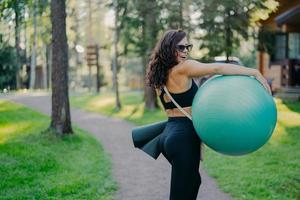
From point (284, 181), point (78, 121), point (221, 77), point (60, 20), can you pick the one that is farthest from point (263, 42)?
point (221, 77)

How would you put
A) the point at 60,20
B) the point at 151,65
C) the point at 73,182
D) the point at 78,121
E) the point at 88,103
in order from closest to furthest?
1. the point at 151,65
2. the point at 73,182
3. the point at 60,20
4. the point at 78,121
5. the point at 88,103

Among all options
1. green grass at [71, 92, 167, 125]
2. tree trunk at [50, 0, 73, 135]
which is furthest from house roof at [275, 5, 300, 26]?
tree trunk at [50, 0, 73, 135]

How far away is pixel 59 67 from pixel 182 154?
7301 millimetres

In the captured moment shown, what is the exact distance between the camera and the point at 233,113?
12.7ft

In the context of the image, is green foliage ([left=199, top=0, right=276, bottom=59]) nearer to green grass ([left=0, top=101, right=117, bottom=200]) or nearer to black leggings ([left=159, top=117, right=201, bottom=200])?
green grass ([left=0, top=101, right=117, bottom=200])

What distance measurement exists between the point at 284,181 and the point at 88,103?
16183mm

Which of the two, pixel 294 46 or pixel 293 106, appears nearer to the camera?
pixel 293 106

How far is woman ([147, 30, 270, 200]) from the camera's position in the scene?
13.0 feet

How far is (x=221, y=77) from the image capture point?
4051 millimetres

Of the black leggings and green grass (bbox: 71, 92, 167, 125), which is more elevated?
the black leggings

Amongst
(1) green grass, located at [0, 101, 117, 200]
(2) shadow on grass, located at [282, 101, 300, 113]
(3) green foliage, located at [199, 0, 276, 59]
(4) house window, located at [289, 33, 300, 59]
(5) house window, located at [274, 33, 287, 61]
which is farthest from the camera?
(5) house window, located at [274, 33, 287, 61]

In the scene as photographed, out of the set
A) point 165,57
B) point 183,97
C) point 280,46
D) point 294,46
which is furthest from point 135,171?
point 280,46

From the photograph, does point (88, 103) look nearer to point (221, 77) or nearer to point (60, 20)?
point (60, 20)

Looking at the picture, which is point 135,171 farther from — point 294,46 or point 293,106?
point 294,46
